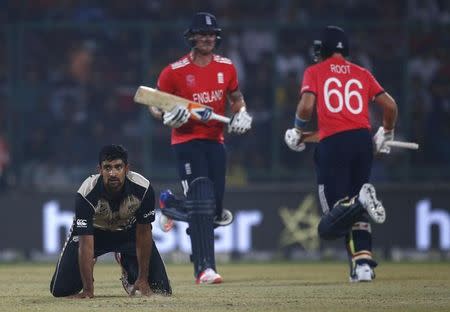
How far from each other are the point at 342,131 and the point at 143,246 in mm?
2504

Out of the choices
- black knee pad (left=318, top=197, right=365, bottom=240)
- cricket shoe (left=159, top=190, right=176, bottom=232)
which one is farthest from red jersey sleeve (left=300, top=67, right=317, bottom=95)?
cricket shoe (left=159, top=190, right=176, bottom=232)

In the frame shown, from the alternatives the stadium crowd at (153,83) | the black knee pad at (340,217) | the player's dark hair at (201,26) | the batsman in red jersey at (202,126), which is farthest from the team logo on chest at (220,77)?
the stadium crowd at (153,83)

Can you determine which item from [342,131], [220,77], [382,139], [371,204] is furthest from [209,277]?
[382,139]

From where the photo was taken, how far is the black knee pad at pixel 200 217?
10789mm

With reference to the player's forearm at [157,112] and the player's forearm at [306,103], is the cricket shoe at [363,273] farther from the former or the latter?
the player's forearm at [157,112]

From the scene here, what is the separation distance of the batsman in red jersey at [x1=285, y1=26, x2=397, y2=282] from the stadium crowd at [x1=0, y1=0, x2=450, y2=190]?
17.6 ft

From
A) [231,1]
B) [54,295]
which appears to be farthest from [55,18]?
[54,295]

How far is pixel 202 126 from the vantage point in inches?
438

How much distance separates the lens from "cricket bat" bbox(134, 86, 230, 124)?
1082 cm

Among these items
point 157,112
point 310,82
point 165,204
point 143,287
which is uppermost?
point 310,82

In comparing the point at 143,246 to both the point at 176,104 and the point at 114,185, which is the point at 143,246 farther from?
the point at 176,104

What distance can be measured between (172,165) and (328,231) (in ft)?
19.8

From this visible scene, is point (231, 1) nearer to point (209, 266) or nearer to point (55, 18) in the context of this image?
point (55, 18)

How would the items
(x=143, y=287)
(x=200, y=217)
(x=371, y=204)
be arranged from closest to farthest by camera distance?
(x=143, y=287) → (x=371, y=204) → (x=200, y=217)
